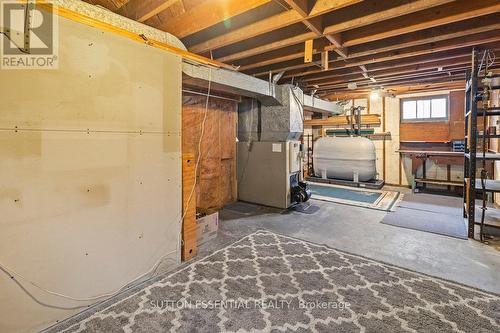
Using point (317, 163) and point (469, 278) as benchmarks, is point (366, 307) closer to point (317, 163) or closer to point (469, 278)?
point (469, 278)

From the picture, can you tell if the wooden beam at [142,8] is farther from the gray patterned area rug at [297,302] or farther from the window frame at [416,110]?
the window frame at [416,110]

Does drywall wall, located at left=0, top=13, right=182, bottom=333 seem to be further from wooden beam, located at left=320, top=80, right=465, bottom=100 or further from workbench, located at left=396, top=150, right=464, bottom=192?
workbench, located at left=396, top=150, right=464, bottom=192

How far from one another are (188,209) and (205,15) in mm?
1850

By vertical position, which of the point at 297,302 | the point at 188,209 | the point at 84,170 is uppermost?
the point at 84,170

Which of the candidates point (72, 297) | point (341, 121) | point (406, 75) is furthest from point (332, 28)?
point (341, 121)

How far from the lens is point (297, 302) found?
1.91 metres

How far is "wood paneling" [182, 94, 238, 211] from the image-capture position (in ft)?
13.2

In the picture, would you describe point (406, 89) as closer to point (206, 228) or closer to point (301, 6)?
point (301, 6)

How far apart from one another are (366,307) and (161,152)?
2.04m

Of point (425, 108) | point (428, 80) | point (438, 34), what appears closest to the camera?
point (438, 34)

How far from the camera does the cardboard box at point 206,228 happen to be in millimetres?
2924

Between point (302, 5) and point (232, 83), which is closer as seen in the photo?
point (302, 5)

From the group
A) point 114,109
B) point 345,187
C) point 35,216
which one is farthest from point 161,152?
point 345,187

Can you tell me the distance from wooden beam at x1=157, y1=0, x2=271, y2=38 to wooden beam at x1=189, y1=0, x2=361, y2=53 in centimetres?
41
